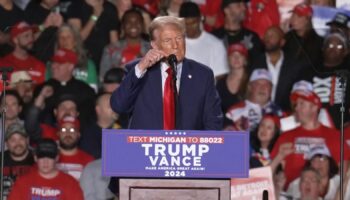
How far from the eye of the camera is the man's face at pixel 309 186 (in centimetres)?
1080

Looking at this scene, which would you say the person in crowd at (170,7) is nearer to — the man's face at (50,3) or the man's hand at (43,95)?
the man's face at (50,3)

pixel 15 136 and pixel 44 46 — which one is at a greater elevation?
pixel 44 46

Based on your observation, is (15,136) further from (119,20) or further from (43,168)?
(119,20)

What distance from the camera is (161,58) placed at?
22.1 feet

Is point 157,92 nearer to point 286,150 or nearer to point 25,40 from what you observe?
point 286,150

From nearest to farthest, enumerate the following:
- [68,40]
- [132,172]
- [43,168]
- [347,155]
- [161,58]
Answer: [132,172], [161,58], [43,168], [347,155], [68,40]

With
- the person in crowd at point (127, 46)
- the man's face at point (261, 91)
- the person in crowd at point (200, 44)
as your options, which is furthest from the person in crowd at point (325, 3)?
the person in crowd at point (127, 46)

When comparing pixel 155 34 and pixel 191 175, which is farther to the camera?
pixel 155 34

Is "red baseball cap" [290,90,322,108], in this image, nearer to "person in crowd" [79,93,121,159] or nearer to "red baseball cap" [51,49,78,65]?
"person in crowd" [79,93,121,159]

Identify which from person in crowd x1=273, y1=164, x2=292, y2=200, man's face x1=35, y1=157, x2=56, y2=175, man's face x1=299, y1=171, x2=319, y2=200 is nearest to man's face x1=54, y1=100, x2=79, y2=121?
man's face x1=35, y1=157, x2=56, y2=175

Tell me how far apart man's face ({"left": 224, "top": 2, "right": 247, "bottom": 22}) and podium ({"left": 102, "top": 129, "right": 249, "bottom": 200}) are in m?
6.51

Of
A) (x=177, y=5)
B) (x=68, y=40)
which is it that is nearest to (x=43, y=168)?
(x=68, y=40)

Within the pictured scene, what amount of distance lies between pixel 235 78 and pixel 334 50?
100 cm

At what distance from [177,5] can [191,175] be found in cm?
664
